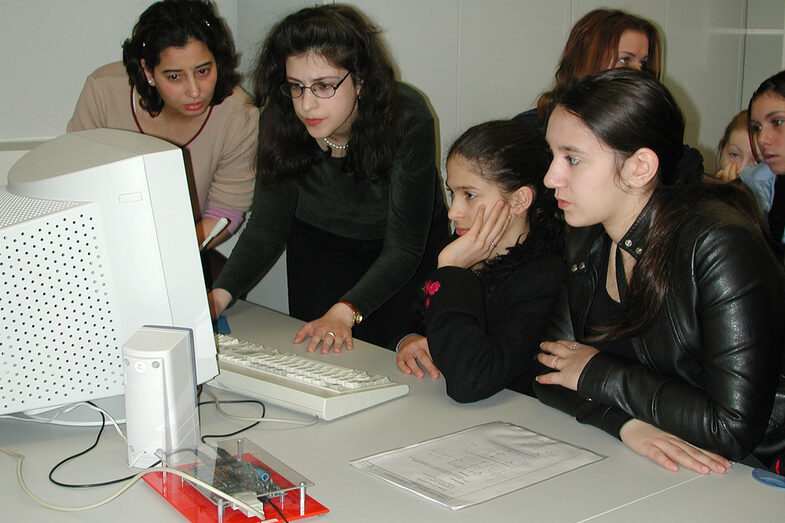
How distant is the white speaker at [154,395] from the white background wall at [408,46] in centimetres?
154

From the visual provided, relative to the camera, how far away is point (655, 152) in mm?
1203

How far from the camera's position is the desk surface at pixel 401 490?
892mm

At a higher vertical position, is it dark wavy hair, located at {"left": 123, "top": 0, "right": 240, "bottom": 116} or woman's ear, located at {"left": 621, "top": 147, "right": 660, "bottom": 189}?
dark wavy hair, located at {"left": 123, "top": 0, "right": 240, "bottom": 116}

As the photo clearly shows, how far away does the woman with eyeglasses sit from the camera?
1628mm

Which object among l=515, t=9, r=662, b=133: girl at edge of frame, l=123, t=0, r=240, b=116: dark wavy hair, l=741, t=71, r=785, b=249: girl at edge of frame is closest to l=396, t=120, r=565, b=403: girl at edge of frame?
l=515, t=9, r=662, b=133: girl at edge of frame

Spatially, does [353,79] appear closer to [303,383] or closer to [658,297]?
[303,383]

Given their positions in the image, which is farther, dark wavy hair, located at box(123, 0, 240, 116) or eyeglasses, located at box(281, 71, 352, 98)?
dark wavy hair, located at box(123, 0, 240, 116)

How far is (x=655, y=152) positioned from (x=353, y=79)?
72cm

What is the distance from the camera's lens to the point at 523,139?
62.6 inches

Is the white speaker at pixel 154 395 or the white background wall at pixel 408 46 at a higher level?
the white background wall at pixel 408 46

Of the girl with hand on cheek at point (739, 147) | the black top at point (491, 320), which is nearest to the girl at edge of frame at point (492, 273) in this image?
the black top at point (491, 320)

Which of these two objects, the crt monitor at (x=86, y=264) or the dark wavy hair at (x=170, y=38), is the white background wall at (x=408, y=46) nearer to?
the dark wavy hair at (x=170, y=38)

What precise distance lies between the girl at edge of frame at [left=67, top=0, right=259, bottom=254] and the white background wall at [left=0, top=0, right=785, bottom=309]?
0.45 metres

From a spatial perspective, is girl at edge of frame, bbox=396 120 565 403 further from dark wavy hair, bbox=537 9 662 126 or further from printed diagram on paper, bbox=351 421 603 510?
dark wavy hair, bbox=537 9 662 126
